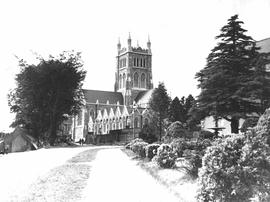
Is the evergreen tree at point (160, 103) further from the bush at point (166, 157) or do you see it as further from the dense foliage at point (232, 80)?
the bush at point (166, 157)

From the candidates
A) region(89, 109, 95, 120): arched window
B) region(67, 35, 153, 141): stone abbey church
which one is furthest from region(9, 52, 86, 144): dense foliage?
region(89, 109, 95, 120): arched window

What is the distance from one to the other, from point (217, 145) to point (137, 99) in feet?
372

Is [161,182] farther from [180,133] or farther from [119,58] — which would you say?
[119,58]

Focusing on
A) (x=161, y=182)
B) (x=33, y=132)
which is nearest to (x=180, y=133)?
(x=161, y=182)

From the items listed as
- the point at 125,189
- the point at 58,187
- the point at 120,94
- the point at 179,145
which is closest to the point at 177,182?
the point at 125,189

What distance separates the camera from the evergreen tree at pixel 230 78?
85.9 feet

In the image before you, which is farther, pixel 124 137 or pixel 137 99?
pixel 137 99

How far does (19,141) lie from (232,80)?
102ft

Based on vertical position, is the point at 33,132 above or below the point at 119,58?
below

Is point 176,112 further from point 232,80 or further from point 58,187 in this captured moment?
point 58,187

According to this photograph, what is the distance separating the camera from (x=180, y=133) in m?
27.4

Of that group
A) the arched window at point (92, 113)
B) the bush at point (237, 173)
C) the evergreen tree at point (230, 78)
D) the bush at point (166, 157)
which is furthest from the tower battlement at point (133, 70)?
the bush at point (237, 173)

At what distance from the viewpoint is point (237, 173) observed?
640 cm

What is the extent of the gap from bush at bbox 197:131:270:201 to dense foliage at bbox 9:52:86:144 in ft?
124
